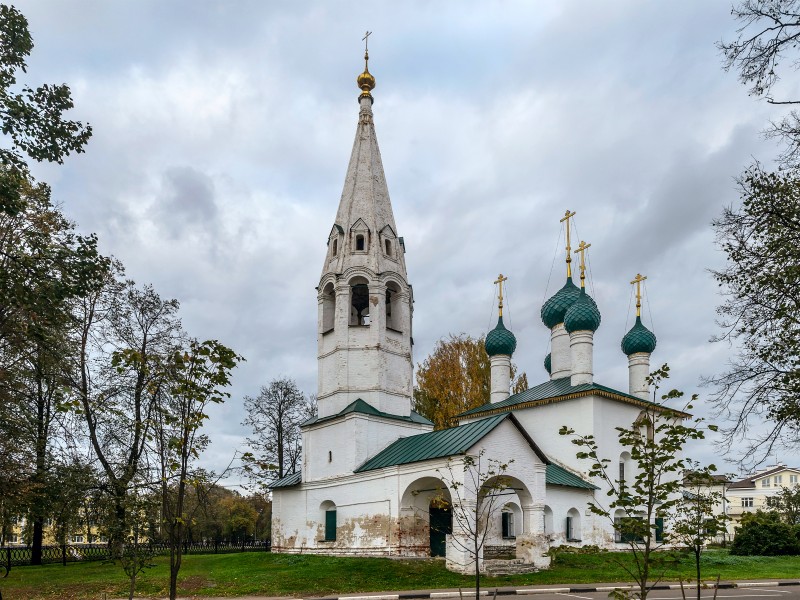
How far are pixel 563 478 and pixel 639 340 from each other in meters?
7.99

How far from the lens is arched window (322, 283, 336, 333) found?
2375 cm

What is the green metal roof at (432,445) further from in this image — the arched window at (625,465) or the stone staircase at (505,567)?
the arched window at (625,465)

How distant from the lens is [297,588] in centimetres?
1504

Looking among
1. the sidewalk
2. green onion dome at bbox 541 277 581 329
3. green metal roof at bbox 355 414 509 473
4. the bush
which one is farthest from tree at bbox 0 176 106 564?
the bush

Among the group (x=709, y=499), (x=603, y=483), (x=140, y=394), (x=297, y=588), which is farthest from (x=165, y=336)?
(x=709, y=499)

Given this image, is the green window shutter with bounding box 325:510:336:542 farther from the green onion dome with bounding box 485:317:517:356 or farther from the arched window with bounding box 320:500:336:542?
the green onion dome with bounding box 485:317:517:356

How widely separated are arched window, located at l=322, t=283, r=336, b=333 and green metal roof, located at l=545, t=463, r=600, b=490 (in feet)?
28.1

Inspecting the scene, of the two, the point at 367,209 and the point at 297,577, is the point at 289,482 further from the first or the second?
the point at 367,209

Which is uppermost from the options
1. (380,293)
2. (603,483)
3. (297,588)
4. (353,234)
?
(353,234)

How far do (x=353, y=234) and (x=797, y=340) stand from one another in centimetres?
1693

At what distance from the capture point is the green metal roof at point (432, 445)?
706 inches

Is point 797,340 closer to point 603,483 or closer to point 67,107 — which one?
point 67,107

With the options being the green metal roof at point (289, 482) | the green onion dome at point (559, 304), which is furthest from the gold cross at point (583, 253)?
the green metal roof at point (289, 482)

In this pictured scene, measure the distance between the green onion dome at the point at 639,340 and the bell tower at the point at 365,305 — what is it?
10111mm
